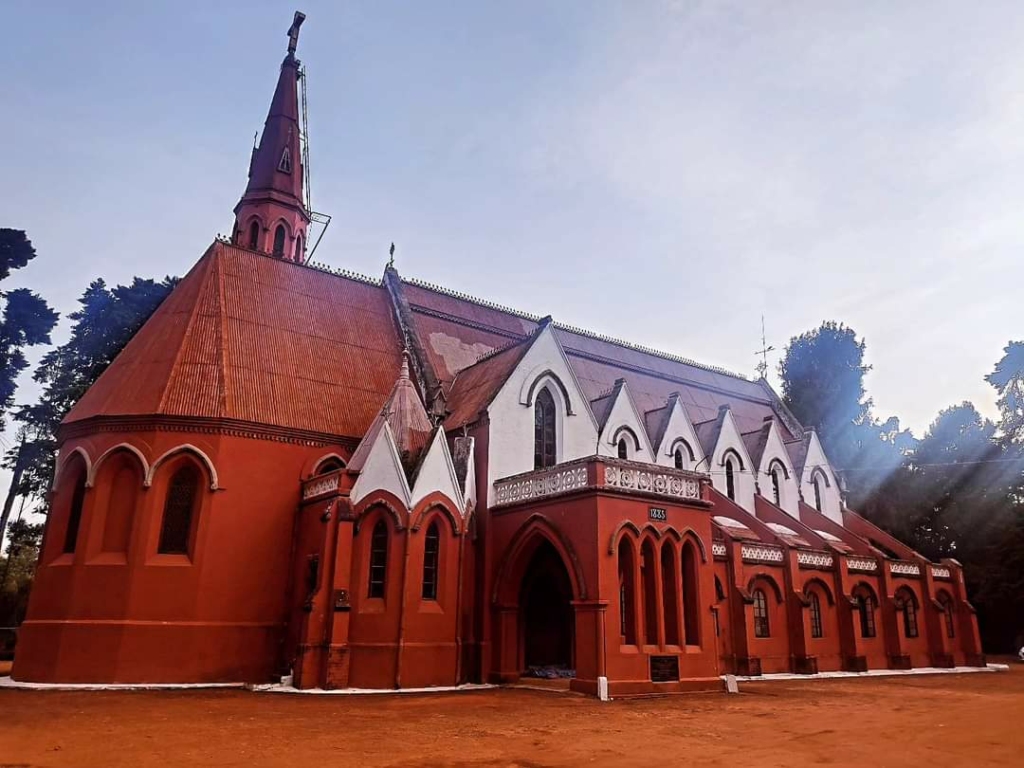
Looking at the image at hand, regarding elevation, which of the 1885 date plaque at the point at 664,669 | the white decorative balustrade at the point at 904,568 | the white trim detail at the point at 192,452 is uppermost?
the white trim detail at the point at 192,452

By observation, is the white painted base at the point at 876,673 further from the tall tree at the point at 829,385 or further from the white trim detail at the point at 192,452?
the tall tree at the point at 829,385

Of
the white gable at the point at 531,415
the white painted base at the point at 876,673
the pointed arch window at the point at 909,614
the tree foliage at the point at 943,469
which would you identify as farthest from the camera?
the tree foliage at the point at 943,469

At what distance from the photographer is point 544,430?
22672mm

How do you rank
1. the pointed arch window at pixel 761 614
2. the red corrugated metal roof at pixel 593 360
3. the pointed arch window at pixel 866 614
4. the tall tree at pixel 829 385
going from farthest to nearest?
the tall tree at pixel 829 385 → the pointed arch window at pixel 866 614 → the red corrugated metal roof at pixel 593 360 → the pointed arch window at pixel 761 614

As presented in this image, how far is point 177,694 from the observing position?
620 inches

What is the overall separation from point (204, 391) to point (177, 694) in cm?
758

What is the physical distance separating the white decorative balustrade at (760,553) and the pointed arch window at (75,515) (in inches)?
745

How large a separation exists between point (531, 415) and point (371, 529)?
6.08m

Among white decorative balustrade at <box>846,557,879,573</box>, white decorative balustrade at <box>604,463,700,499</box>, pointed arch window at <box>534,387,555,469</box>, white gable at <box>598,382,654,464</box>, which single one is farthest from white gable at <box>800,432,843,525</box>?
white decorative balustrade at <box>604,463,700,499</box>

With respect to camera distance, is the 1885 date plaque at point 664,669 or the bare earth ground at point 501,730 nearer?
the bare earth ground at point 501,730

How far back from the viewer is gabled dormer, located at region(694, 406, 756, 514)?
2989cm

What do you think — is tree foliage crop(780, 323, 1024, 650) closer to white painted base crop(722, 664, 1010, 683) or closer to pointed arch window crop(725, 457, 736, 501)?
white painted base crop(722, 664, 1010, 683)

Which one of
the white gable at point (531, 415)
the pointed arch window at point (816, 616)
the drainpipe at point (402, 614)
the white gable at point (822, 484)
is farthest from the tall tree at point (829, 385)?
the drainpipe at point (402, 614)

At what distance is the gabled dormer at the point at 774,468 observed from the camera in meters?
31.4
